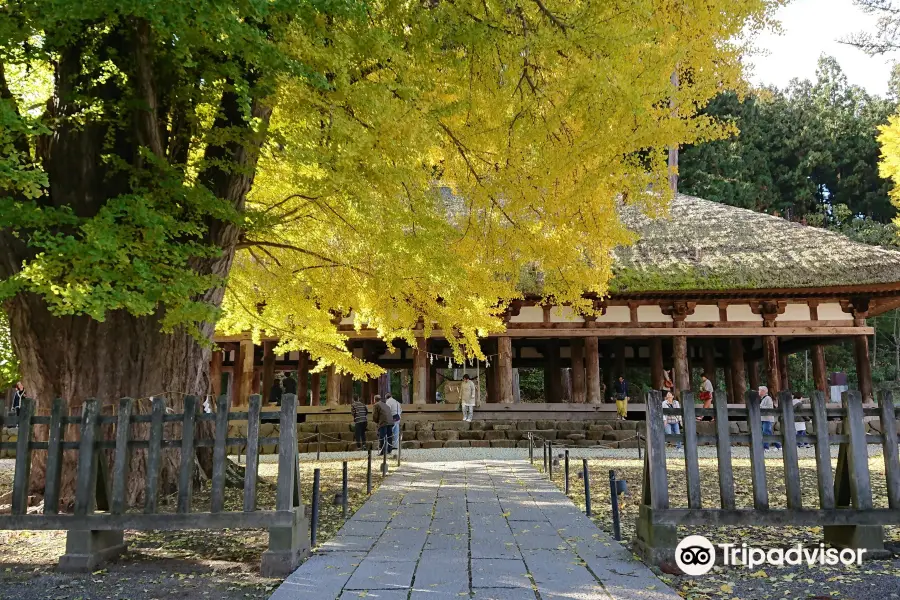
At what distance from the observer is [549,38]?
17.8 feet

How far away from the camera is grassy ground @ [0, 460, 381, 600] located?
362 centimetres

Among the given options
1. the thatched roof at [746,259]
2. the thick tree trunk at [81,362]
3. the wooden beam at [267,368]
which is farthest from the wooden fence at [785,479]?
the wooden beam at [267,368]

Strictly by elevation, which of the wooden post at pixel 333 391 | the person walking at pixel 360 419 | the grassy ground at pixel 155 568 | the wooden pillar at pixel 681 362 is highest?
the wooden pillar at pixel 681 362

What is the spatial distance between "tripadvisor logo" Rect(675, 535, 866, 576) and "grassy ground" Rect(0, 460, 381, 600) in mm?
2768

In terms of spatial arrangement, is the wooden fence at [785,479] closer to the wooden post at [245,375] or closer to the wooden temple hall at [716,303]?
the wooden temple hall at [716,303]

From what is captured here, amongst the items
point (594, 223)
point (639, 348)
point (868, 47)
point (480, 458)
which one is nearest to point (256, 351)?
point (480, 458)

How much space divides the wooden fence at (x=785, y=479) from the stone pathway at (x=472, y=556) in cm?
47

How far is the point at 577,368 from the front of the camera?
61.3 ft

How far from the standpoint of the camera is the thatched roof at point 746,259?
51.0 feet

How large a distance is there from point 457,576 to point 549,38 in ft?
15.0

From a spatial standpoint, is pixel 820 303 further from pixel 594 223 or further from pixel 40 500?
pixel 40 500

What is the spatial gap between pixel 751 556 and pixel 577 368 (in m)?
14.6

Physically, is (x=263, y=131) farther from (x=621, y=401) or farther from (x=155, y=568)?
(x=621, y=401)

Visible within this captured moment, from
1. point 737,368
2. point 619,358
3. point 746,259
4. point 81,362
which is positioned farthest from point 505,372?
point 81,362
